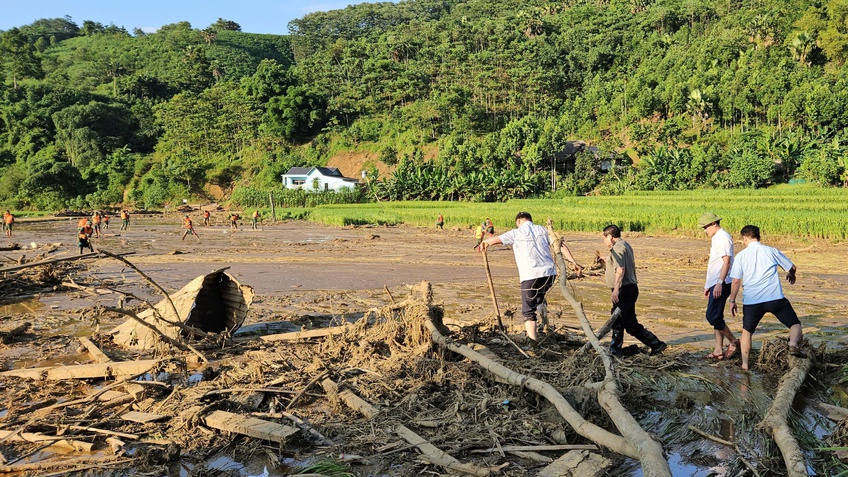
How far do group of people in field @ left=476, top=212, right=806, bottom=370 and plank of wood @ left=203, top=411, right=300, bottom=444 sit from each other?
9.56 feet

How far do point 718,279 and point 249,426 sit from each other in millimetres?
5086

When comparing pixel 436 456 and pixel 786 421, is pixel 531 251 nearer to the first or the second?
pixel 786 421

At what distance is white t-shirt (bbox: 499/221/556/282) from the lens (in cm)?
693

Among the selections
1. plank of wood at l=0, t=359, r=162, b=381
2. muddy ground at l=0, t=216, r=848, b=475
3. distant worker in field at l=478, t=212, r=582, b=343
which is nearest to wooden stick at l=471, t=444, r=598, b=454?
muddy ground at l=0, t=216, r=848, b=475

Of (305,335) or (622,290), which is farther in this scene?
(305,335)

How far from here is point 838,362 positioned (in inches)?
251

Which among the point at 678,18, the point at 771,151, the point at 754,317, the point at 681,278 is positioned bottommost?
the point at 681,278

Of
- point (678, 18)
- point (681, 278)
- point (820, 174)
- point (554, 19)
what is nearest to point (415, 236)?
point (681, 278)

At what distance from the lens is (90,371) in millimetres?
6777

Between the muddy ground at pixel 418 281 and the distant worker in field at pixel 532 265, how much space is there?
0.64 metres

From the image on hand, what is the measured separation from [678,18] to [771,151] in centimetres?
4009

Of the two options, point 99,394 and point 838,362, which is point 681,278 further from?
point 99,394

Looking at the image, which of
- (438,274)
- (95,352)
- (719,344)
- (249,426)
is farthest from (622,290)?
(438,274)

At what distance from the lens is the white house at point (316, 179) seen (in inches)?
2192
